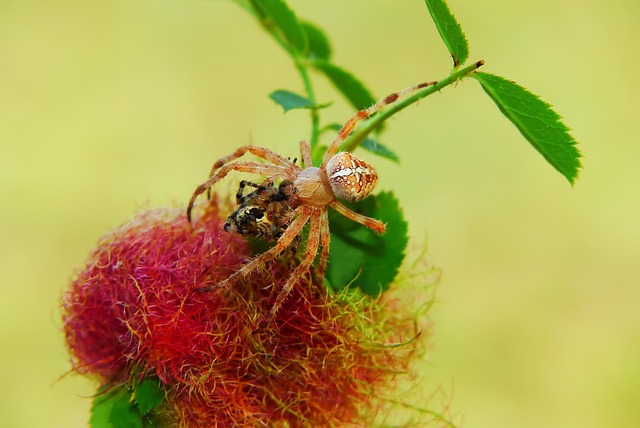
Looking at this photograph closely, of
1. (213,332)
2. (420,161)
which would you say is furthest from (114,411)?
(420,161)

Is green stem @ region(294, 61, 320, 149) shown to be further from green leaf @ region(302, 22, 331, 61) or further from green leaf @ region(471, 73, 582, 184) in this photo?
green leaf @ region(471, 73, 582, 184)

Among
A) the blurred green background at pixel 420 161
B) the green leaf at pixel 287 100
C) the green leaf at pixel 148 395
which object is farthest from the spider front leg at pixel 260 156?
the blurred green background at pixel 420 161

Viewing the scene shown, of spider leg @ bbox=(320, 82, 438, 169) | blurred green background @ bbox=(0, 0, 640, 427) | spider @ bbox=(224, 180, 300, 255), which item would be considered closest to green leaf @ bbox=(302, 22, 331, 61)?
spider leg @ bbox=(320, 82, 438, 169)

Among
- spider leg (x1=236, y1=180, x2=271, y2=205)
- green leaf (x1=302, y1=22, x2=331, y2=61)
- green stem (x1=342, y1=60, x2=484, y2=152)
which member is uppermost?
green leaf (x1=302, y1=22, x2=331, y2=61)

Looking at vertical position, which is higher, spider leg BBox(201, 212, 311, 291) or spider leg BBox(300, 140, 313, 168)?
spider leg BBox(300, 140, 313, 168)

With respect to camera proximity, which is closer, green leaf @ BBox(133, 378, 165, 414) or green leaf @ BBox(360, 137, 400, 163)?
green leaf @ BBox(133, 378, 165, 414)

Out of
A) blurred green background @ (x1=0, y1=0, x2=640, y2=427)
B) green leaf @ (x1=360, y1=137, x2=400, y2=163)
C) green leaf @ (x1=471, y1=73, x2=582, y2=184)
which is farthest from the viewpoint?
blurred green background @ (x1=0, y1=0, x2=640, y2=427)

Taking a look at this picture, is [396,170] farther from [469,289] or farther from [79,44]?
[79,44]

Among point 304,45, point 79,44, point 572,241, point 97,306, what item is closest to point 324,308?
point 97,306

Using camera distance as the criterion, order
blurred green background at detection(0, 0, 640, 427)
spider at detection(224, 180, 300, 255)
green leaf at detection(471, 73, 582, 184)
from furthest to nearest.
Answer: blurred green background at detection(0, 0, 640, 427), spider at detection(224, 180, 300, 255), green leaf at detection(471, 73, 582, 184)
